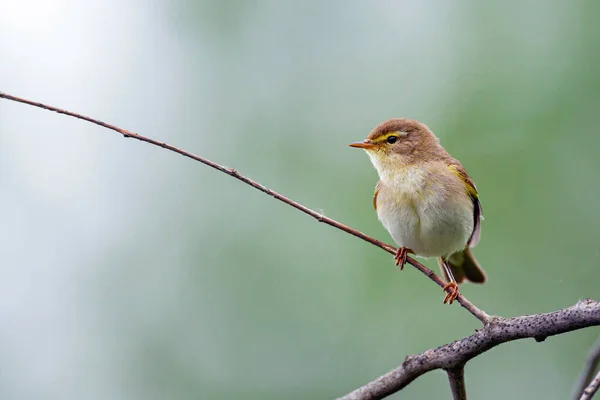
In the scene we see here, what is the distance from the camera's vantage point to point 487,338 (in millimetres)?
2262

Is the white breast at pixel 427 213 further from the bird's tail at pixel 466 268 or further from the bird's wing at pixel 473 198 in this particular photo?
the bird's tail at pixel 466 268

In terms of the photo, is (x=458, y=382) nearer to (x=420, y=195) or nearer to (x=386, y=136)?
(x=420, y=195)

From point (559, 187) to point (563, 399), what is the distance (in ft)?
7.11

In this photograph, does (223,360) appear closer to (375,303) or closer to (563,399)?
(375,303)

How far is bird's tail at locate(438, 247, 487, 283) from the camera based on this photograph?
5.03m

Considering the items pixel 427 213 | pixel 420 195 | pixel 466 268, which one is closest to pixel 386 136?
pixel 420 195

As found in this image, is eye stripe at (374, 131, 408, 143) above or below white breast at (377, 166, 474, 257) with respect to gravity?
above

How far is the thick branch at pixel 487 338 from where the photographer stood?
202 centimetres

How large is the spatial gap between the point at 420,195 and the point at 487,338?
2.14m

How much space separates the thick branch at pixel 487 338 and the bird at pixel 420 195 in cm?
169

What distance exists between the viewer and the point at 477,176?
21.8 feet

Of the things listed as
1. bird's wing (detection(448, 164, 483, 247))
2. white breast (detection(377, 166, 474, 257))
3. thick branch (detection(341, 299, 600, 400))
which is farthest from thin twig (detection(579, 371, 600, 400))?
bird's wing (detection(448, 164, 483, 247))

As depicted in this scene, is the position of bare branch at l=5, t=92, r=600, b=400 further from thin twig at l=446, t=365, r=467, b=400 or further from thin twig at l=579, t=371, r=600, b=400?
thin twig at l=579, t=371, r=600, b=400

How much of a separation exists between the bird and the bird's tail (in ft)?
0.40
